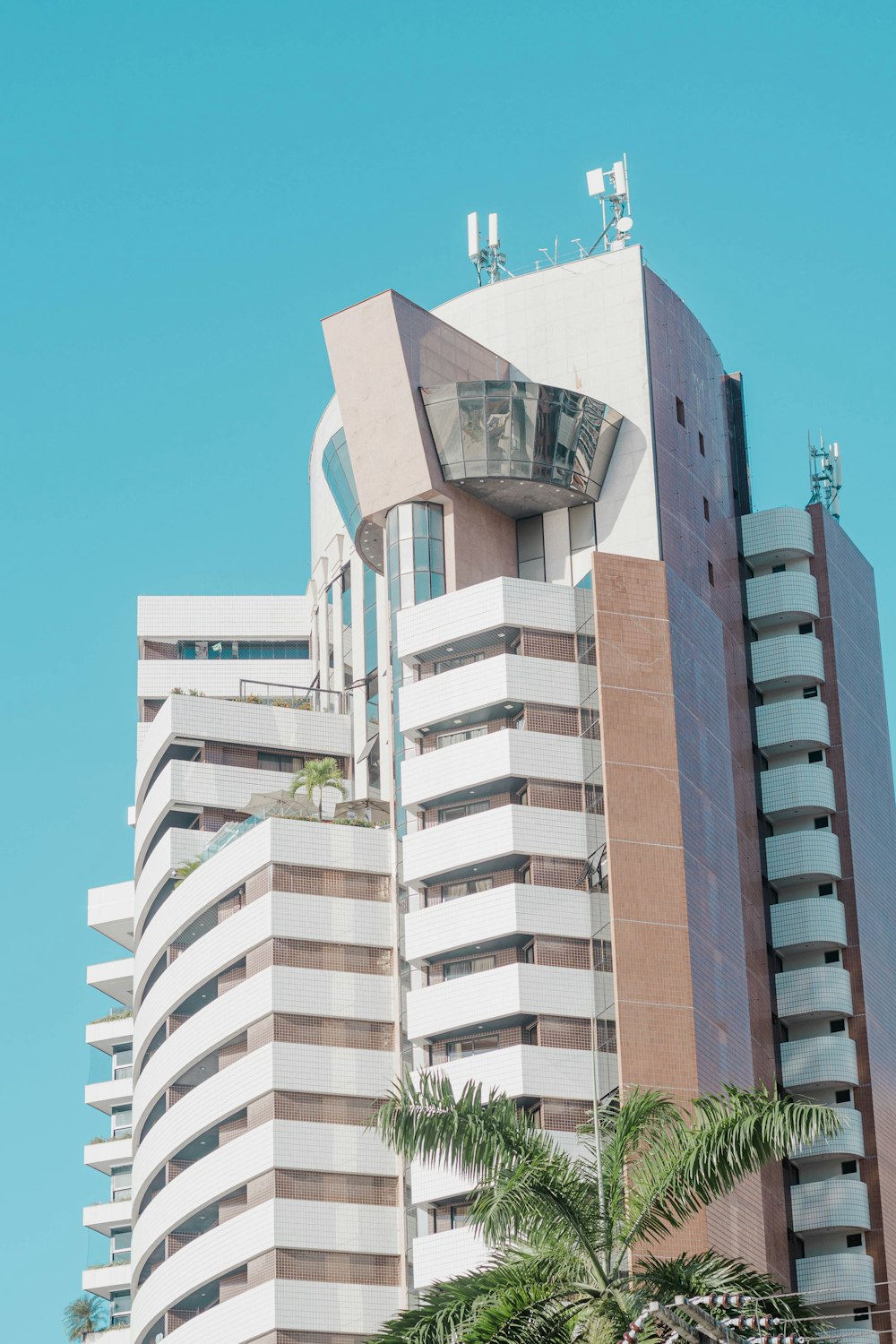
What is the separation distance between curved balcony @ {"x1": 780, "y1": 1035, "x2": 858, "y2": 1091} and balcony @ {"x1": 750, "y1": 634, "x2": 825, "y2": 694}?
1567 centimetres

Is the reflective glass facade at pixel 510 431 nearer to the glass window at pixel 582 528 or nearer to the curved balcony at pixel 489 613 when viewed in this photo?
the glass window at pixel 582 528

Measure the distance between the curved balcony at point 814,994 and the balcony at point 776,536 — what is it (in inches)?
731

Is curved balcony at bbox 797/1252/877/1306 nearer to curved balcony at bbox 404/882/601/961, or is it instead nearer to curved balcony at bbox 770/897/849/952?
curved balcony at bbox 770/897/849/952

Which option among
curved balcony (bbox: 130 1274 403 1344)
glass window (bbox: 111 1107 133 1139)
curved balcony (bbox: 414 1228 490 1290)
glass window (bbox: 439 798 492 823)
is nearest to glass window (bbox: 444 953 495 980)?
glass window (bbox: 439 798 492 823)

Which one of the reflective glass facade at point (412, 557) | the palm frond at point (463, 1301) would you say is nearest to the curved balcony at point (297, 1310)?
the reflective glass facade at point (412, 557)

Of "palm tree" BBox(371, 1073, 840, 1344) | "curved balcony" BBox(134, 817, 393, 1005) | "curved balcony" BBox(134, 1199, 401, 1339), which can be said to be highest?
"curved balcony" BBox(134, 817, 393, 1005)

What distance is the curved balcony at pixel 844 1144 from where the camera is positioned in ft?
286

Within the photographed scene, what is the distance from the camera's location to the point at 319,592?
10588 centimetres

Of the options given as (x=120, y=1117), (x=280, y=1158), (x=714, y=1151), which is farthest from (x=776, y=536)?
(x=714, y=1151)

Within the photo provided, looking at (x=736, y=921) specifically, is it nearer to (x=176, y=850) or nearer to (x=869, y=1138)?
(x=869, y=1138)

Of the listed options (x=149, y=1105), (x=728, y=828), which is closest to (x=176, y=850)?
(x=149, y=1105)

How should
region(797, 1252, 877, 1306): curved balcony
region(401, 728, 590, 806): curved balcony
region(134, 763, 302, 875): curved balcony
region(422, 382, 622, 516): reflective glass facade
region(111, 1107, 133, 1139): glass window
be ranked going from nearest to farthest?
region(401, 728, 590, 806): curved balcony
region(797, 1252, 877, 1306): curved balcony
region(422, 382, 622, 516): reflective glass facade
region(134, 763, 302, 875): curved balcony
region(111, 1107, 133, 1139): glass window

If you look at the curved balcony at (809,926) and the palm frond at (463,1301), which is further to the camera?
the curved balcony at (809,926)

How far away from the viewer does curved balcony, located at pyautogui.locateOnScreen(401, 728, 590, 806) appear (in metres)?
80.4
